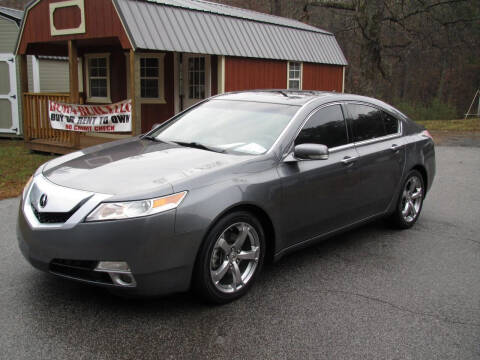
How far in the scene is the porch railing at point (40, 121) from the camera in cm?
1246

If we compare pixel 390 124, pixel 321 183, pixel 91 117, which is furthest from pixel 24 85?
pixel 321 183

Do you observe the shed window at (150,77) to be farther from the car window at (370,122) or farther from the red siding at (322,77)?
the car window at (370,122)

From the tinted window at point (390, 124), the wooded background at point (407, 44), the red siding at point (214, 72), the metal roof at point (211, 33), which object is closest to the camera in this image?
the tinted window at point (390, 124)

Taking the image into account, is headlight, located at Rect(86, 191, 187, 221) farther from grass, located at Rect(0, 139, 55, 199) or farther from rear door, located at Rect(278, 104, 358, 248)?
grass, located at Rect(0, 139, 55, 199)

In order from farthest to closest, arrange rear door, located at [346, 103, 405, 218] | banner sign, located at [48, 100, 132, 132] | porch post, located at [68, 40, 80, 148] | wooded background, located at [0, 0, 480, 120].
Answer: wooded background, located at [0, 0, 480, 120] < porch post, located at [68, 40, 80, 148] < banner sign, located at [48, 100, 132, 132] < rear door, located at [346, 103, 405, 218]

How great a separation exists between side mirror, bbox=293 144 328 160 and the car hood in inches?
19.1

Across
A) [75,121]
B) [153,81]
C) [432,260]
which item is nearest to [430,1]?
[153,81]

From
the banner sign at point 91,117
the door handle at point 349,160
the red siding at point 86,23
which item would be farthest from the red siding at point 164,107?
the door handle at point 349,160

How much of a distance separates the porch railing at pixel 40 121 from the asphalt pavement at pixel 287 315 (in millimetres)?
7917

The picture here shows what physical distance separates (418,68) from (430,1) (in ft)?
56.3

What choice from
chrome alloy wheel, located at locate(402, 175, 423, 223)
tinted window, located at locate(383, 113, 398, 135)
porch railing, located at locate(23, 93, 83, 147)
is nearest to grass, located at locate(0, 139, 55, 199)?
porch railing, located at locate(23, 93, 83, 147)

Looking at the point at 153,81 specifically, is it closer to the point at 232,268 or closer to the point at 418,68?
the point at 232,268

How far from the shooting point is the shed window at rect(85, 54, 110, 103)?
15.4 metres

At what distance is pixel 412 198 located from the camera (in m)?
6.03
